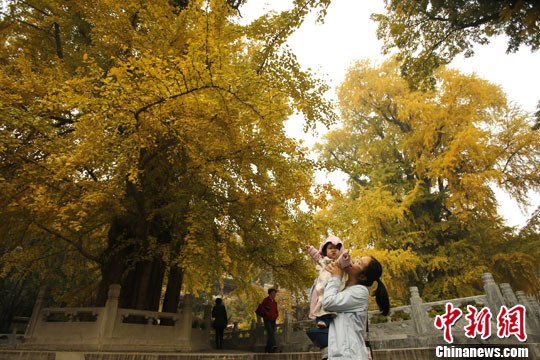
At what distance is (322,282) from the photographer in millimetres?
2551

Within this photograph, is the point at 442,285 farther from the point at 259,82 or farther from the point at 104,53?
the point at 104,53

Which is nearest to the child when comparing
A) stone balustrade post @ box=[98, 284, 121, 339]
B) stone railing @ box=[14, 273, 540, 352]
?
stone railing @ box=[14, 273, 540, 352]

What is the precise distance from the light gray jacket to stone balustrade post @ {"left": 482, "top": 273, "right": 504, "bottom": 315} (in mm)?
6355

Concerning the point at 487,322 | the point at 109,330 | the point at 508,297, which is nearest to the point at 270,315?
the point at 109,330

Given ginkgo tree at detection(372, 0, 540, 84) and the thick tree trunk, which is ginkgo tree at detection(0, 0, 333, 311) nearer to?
the thick tree trunk

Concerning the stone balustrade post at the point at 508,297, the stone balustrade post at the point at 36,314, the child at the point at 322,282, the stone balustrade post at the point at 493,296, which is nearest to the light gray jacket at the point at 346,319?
the child at the point at 322,282

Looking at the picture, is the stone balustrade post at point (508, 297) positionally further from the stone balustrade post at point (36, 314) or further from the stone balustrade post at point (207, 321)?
the stone balustrade post at point (36, 314)

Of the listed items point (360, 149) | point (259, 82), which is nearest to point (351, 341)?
point (259, 82)

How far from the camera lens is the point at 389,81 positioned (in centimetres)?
1438

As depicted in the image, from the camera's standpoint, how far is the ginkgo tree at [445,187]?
10.3 meters

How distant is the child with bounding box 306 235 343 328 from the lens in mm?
2359

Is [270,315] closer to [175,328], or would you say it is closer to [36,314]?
[175,328]

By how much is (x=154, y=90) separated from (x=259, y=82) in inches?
61.6

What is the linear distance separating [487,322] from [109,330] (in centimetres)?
796
